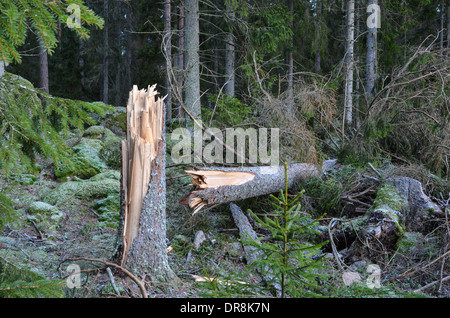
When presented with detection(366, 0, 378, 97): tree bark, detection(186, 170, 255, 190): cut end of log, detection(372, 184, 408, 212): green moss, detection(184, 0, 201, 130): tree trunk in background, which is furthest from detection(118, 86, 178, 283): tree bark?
detection(366, 0, 378, 97): tree bark

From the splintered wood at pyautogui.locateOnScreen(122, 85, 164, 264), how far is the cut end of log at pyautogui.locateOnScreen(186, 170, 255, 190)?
1.24 meters

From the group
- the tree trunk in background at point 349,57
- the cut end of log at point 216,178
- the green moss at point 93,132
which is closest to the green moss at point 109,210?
the cut end of log at point 216,178

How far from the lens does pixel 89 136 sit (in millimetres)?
10938

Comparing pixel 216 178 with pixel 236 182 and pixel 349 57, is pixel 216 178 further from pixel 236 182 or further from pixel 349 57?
pixel 349 57

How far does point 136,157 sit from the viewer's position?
3.95 m

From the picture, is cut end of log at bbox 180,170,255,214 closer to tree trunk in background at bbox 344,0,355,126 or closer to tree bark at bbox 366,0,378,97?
tree trunk in background at bbox 344,0,355,126

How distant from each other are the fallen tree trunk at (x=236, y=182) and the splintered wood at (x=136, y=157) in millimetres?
1210

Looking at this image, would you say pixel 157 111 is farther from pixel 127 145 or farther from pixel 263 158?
pixel 263 158

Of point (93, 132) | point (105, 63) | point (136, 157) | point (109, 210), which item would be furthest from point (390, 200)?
point (105, 63)

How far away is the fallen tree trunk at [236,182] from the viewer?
→ 5230 mm

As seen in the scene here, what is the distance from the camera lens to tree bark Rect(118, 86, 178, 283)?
3922 mm

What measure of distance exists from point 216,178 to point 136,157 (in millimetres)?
1752

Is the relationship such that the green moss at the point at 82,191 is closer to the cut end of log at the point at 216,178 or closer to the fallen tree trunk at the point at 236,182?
the fallen tree trunk at the point at 236,182

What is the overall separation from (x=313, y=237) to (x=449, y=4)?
14824 mm
